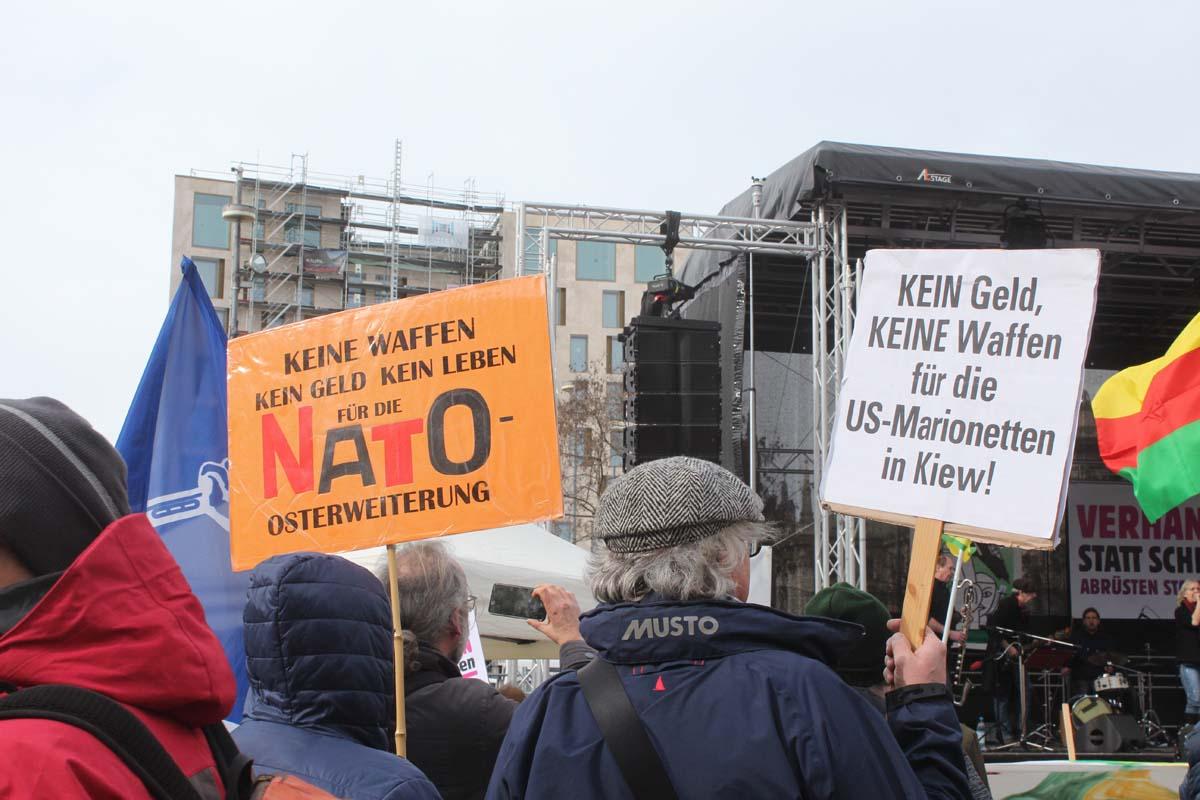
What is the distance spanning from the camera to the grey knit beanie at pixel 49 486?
4.09 feet

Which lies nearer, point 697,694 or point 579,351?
point 697,694

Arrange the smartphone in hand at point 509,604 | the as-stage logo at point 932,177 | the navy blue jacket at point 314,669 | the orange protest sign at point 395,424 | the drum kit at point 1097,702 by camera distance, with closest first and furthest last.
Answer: the navy blue jacket at point 314,669 < the orange protest sign at point 395,424 < the smartphone in hand at point 509,604 < the as-stage logo at point 932,177 < the drum kit at point 1097,702

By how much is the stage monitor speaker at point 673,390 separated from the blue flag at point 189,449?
6573mm

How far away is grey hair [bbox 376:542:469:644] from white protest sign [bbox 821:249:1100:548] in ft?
3.42

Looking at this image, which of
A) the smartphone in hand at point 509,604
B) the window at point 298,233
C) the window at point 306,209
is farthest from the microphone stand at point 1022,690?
the window at point 306,209

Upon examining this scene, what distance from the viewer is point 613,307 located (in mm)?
53875

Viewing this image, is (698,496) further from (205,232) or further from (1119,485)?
(205,232)

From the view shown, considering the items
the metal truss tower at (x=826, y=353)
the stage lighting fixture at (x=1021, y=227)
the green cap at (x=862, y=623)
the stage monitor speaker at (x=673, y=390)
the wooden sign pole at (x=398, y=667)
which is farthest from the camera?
the stage lighting fixture at (x=1021, y=227)

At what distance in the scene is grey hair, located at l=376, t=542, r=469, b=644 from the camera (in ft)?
10.3

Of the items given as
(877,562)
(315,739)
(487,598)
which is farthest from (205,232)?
(315,739)

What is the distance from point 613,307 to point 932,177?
43.1m

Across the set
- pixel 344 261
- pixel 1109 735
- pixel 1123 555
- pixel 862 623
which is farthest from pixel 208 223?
pixel 862 623

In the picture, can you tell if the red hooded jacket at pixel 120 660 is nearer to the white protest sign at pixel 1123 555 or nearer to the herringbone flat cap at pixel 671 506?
the herringbone flat cap at pixel 671 506

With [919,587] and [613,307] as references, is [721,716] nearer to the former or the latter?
[919,587]
